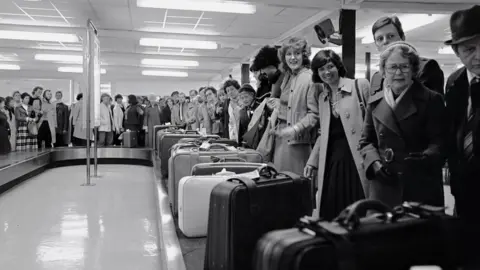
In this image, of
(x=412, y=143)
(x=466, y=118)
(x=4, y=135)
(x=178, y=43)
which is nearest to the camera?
(x=466, y=118)

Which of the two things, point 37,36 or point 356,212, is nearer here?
point 356,212

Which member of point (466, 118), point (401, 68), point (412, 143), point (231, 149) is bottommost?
point (231, 149)

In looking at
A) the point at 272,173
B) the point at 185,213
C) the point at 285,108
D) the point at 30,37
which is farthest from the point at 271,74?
the point at 30,37

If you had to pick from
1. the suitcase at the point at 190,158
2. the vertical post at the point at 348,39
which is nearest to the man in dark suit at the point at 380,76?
the suitcase at the point at 190,158

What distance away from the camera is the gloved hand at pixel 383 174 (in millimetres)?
1971

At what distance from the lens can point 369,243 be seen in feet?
3.74

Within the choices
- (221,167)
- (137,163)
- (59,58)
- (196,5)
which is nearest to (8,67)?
(59,58)

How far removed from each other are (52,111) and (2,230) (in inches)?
303

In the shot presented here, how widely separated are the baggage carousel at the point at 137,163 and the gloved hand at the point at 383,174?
966 millimetres

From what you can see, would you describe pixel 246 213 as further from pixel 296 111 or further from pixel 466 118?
pixel 296 111

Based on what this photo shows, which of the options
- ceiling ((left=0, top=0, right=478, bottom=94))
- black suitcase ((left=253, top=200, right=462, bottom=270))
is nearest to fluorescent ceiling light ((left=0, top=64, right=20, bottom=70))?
ceiling ((left=0, top=0, right=478, bottom=94))

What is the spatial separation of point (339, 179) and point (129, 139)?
33.5 feet

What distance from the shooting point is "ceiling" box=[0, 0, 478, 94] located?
28.6ft

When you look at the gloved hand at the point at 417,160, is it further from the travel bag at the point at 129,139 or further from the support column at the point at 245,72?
the support column at the point at 245,72
